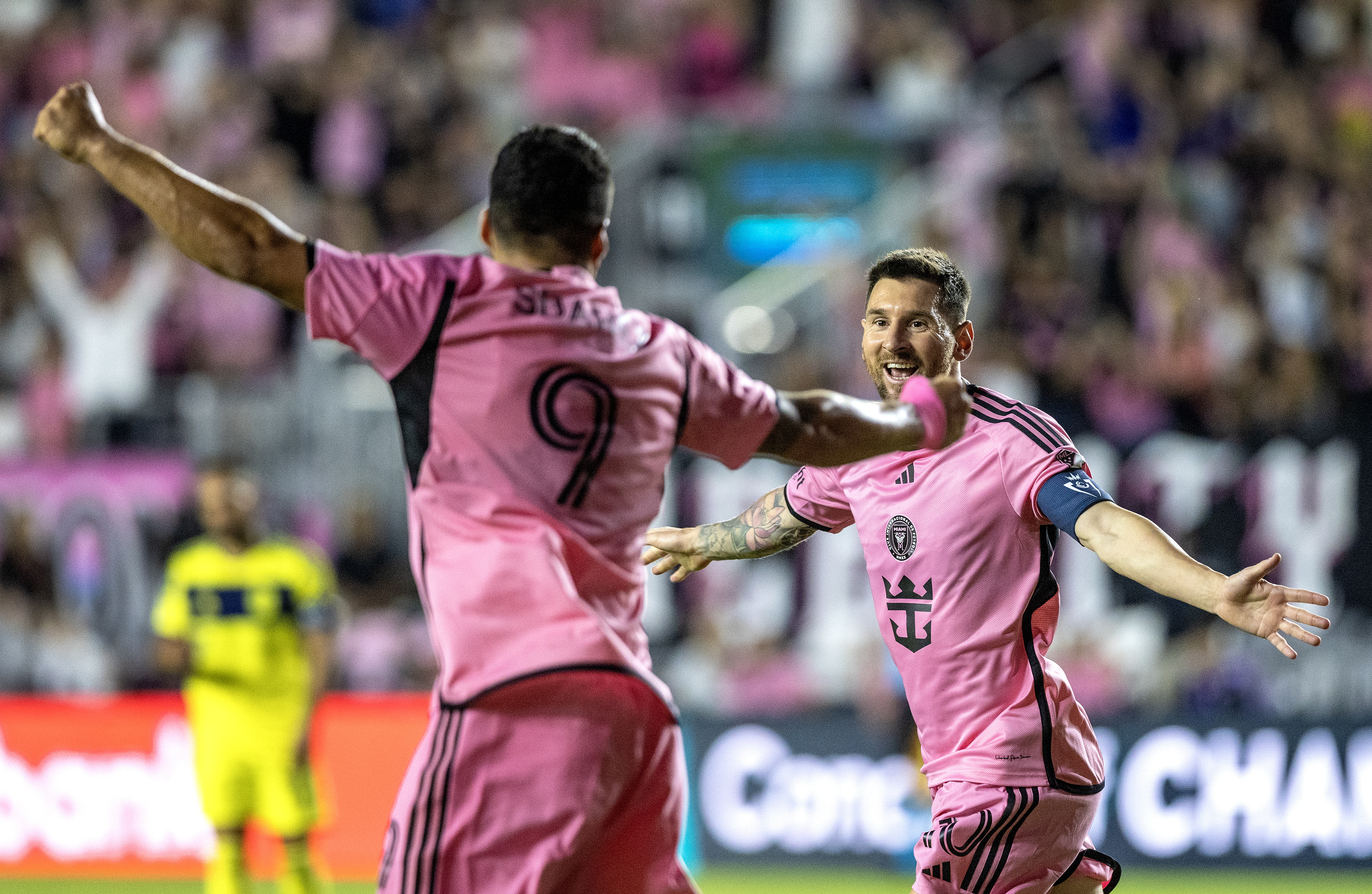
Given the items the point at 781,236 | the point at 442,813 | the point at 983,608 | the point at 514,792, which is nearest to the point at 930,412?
the point at 983,608

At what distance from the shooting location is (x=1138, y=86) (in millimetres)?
14250

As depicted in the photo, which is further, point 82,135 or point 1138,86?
point 1138,86

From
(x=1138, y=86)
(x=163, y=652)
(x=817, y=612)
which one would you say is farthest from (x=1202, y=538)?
(x=163, y=652)

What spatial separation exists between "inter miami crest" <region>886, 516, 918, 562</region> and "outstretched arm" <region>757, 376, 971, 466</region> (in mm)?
788

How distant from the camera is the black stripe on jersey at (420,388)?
357cm

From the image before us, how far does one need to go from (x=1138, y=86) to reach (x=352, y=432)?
6990mm

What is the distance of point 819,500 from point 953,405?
3.32 feet

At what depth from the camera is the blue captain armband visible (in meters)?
4.41

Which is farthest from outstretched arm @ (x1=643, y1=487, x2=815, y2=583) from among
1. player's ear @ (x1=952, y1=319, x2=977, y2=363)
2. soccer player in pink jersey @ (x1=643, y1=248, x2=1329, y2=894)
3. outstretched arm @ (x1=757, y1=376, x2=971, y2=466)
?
outstretched arm @ (x1=757, y1=376, x2=971, y2=466)

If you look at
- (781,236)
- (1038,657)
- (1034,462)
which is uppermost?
(781,236)

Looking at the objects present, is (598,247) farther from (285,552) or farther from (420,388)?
(285,552)

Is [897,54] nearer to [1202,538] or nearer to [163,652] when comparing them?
[1202,538]

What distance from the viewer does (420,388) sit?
3592mm

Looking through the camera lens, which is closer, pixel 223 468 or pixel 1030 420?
pixel 1030 420
